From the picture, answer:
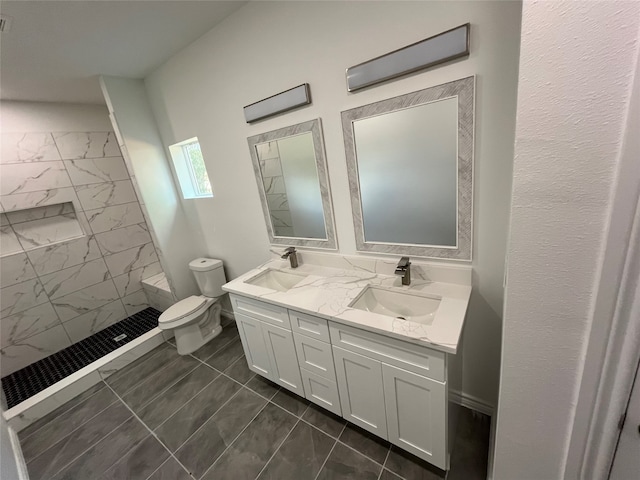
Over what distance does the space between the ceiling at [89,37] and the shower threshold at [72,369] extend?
2.40m

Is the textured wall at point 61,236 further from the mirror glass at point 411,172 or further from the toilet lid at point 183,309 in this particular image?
the mirror glass at point 411,172

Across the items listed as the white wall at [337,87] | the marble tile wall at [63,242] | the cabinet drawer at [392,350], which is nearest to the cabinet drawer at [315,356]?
the cabinet drawer at [392,350]

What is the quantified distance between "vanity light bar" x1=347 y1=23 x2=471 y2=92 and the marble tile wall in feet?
8.64

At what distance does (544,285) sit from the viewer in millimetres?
615

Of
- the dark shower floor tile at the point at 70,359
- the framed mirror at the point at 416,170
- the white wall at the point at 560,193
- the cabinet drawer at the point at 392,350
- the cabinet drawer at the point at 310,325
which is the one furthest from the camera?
the dark shower floor tile at the point at 70,359

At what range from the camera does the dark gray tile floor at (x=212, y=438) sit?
1311 mm

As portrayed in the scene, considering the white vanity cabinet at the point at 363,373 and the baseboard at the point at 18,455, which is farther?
the baseboard at the point at 18,455

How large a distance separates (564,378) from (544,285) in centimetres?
28

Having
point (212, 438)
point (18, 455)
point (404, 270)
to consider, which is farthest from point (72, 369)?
point (404, 270)

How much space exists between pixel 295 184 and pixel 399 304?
1079 millimetres

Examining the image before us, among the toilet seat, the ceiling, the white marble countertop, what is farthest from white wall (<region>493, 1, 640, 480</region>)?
the toilet seat

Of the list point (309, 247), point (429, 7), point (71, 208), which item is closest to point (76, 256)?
point (71, 208)

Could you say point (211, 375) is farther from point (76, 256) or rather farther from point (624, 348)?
point (624, 348)

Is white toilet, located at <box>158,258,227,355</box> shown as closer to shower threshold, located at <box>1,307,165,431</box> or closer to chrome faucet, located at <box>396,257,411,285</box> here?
shower threshold, located at <box>1,307,165,431</box>
